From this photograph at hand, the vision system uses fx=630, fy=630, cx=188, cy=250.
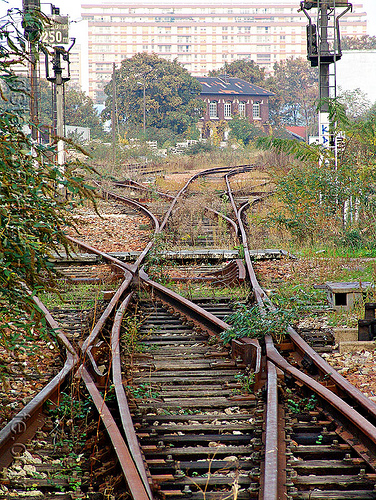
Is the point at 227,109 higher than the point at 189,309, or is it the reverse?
the point at 227,109

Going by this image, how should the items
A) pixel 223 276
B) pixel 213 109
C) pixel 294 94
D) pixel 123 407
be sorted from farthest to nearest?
pixel 294 94 < pixel 213 109 < pixel 223 276 < pixel 123 407

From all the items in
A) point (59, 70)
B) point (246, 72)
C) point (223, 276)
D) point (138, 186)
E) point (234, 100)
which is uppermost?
point (246, 72)

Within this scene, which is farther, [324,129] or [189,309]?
[324,129]

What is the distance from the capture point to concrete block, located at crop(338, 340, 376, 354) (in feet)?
20.5

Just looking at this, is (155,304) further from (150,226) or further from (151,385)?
(150,226)

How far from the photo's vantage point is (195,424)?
180 inches

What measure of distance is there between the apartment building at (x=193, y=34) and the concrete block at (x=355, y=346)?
166326mm

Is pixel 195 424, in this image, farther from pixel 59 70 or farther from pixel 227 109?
pixel 227 109

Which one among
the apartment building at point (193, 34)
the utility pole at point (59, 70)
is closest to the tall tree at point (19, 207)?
the utility pole at point (59, 70)

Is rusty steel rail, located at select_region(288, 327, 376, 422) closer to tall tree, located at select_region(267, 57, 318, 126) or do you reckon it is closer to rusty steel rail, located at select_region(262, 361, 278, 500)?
rusty steel rail, located at select_region(262, 361, 278, 500)

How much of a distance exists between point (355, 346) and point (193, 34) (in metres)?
176

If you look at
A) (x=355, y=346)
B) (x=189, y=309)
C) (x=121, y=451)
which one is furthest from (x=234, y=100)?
(x=121, y=451)

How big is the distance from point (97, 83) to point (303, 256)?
172 m

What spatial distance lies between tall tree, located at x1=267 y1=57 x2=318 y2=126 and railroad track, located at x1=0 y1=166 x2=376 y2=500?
3236 inches
